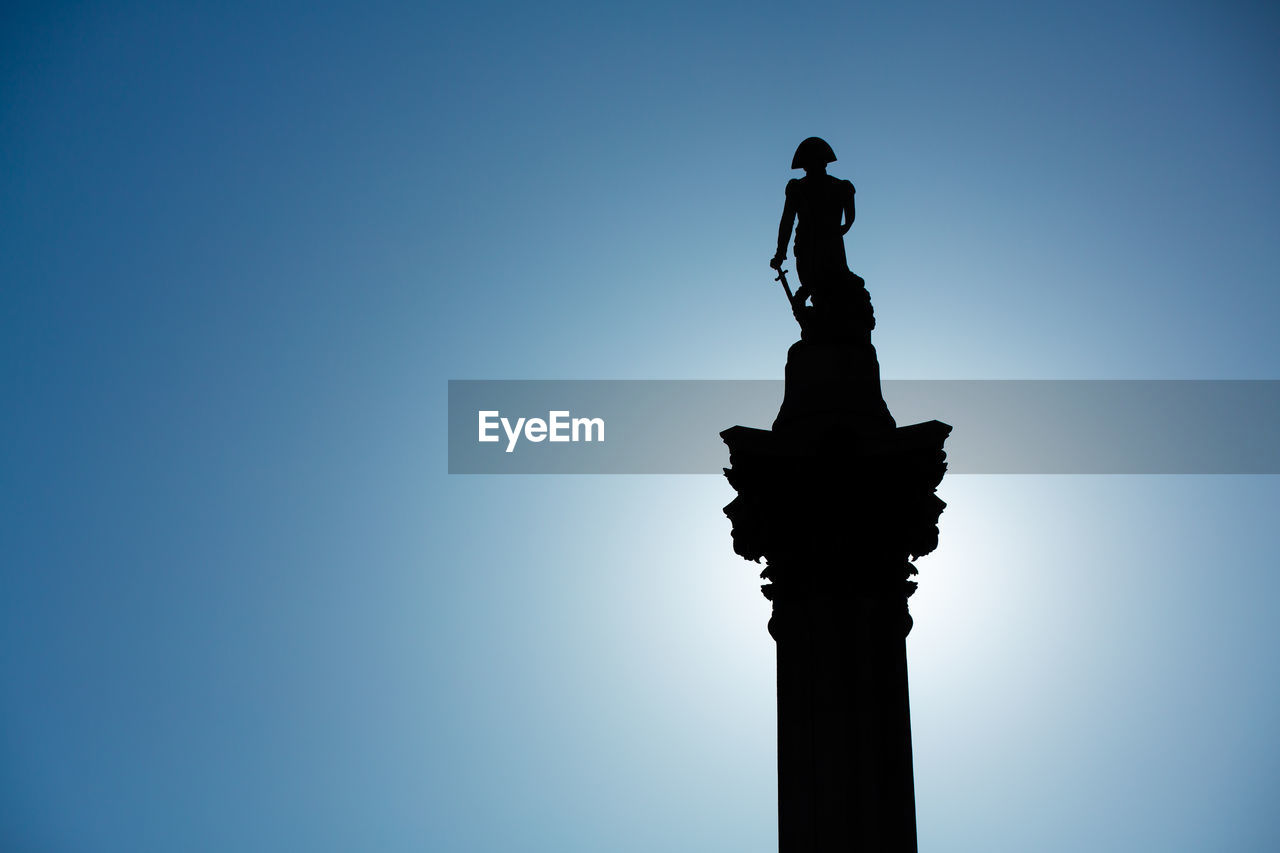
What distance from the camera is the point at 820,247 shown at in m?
13.9

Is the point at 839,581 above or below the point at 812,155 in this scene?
below

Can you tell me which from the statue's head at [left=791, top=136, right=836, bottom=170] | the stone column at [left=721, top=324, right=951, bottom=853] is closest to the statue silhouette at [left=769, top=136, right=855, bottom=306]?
the statue's head at [left=791, top=136, right=836, bottom=170]

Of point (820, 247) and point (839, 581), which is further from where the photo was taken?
point (820, 247)

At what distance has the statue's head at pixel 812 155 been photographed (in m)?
14.1

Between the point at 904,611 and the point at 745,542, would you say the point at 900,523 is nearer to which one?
the point at 904,611

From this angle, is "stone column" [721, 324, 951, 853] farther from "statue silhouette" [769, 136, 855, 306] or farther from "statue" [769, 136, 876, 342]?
"statue silhouette" [769, 136, 855, 306]

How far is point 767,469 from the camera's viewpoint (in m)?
12.4

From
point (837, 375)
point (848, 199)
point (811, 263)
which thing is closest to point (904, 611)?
point (837, 375)

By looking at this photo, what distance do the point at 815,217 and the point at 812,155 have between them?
91 centimetres

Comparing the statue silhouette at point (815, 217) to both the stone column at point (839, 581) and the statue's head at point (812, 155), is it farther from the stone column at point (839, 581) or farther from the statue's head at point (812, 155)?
the stone column at point (839, 581)

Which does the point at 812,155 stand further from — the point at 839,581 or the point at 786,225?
the point at 839,581

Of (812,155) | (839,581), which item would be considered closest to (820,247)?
(812,155)

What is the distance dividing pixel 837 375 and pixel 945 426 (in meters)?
1.67

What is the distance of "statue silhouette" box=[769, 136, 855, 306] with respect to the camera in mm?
13906
